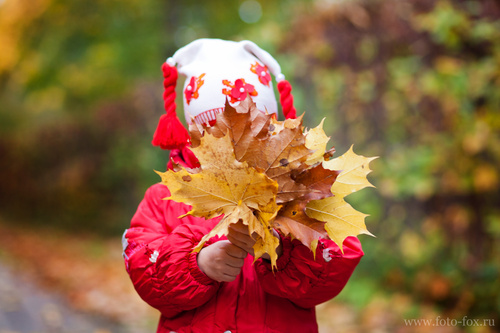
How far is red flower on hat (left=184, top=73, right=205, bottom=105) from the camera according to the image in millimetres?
1868

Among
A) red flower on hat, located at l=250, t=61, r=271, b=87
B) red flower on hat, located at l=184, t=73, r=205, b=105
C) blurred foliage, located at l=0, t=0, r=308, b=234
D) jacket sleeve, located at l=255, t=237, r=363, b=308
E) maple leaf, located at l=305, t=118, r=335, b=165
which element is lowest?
jacket sleeve, located at l=255, t=237, r=363, b=308

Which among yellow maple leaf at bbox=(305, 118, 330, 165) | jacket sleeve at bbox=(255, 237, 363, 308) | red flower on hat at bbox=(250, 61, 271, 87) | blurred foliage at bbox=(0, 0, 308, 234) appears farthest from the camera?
blurred foliage at bbox=(0, 0, 308, 234)

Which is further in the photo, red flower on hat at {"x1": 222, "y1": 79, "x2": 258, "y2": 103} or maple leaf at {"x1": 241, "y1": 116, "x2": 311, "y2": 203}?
red flower on hat at {"x1": 222, "y1": 79, "x2": 258, "y2": 103}

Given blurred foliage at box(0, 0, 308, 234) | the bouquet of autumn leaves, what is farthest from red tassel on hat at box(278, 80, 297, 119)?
blurred foliage at box(0, 0, 308, 234)

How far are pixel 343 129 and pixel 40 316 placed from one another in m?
3.50

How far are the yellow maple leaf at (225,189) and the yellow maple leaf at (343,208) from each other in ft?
0.53

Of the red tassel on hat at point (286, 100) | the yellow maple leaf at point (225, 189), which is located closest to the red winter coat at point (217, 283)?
the yellow maple leaf at point (225, 189)

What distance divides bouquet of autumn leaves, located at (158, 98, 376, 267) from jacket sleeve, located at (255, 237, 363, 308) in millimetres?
195

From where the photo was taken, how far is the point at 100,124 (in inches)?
324

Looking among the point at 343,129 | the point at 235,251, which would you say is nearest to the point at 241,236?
the point at 235,251

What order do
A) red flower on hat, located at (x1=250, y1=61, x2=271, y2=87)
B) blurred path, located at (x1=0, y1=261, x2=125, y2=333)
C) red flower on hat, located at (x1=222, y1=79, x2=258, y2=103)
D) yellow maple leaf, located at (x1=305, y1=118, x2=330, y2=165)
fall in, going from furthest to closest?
blurred path, located at (x1=0, y1=261, x2=125, y2=333) → red flower on hat, located at (x1=250, y1=61, x2=271, y2=87) → red flower on hat, located at (x1=222, y1=79, x2=258, y2=103) → yellow maple leaf, located at (x1=305, y1=118, x2=330, y2=165)

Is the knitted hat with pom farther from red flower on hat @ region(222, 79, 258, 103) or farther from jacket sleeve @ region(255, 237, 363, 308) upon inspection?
jacket sleeve @ region(255, 237, 363, 308)

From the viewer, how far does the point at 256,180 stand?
4.01 feet

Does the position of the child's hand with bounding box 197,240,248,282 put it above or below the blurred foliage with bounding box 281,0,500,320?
below
